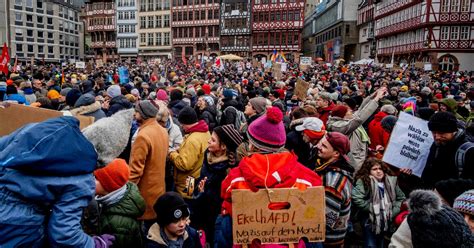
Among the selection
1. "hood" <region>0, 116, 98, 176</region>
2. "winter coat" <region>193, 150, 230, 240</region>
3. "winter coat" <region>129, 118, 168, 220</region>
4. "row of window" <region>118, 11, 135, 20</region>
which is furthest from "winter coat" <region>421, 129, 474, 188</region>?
"row of window" <region>118, 11, 135, 20</region>

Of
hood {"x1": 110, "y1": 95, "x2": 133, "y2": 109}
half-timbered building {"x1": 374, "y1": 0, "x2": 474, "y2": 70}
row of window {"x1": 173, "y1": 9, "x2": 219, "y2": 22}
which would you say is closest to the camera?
hood {"x1": 110, "y1": 95, "x2": 133, "y2": 109}

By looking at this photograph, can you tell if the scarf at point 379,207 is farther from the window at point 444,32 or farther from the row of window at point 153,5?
the row of window at point 153,5

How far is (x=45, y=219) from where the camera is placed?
2.10 m

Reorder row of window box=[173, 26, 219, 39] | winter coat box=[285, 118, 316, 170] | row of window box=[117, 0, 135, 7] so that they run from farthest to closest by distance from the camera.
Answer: row of window box=[117, 0, 135, 7] → row of window box=[173, 26, 219, 39] → winter coat box=[285, 118, 316, 170]

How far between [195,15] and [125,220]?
6874cm

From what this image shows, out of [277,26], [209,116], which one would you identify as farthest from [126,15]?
[209,116]

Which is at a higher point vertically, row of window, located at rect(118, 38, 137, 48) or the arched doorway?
row of window, located at rect(118, 38, 137, 48)

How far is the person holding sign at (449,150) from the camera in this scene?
387 centimetres

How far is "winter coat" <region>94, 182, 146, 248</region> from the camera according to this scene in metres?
3.18

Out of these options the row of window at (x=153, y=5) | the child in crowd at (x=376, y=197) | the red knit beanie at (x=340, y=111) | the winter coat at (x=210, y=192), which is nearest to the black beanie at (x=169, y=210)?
the winter coat at (x=210, y=192)

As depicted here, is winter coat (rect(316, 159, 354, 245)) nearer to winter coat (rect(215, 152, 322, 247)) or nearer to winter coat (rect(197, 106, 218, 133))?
winter coat (rect(215, 152, 322, 247))

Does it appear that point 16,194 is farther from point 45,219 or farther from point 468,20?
point 468,20

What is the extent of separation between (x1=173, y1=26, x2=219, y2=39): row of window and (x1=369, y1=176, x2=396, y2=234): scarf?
65197mm

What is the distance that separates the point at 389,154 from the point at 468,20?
43.6 m
